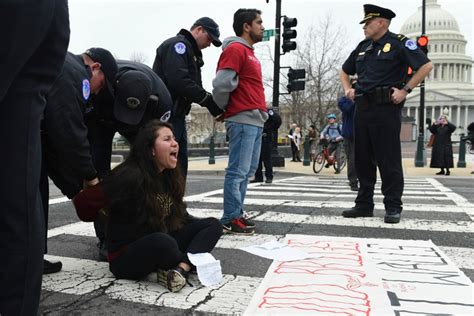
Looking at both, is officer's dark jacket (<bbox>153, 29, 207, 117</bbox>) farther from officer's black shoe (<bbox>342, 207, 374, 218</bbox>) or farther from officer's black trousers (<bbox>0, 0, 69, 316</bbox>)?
officer's black trousers (<bbox>0, 0, 69, 316</bbox>)

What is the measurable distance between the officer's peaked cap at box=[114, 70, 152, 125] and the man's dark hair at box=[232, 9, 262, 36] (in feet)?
4.81

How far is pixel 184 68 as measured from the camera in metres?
3.81

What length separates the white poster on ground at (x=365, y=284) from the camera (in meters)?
2.11

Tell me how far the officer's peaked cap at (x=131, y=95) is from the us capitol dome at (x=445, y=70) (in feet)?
293

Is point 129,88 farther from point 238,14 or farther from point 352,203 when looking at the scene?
point 352,203

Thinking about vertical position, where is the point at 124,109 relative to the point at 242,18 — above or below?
below

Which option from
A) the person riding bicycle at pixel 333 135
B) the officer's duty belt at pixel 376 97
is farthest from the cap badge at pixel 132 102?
the person riding bicycle at pixel 333 135

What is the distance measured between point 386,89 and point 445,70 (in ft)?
318

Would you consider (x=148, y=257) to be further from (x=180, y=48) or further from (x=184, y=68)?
(x=180, y=48)

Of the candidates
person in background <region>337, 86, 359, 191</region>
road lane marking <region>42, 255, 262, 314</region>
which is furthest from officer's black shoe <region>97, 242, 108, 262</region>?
person in background <region>337, 86, 359, 191</region>

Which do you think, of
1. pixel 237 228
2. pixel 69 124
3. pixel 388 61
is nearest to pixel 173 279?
pixel 69 124

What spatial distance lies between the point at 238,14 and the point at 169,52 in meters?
0.73

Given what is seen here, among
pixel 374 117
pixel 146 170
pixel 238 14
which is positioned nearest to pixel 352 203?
pixel 374 117

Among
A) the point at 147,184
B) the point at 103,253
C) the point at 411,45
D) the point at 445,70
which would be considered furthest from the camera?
the point at 445,70
